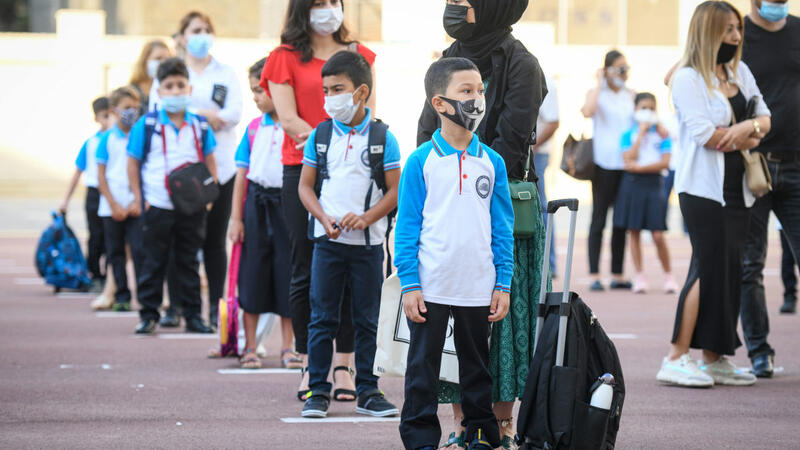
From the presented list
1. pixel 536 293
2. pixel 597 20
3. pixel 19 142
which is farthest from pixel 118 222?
pixel 597 20

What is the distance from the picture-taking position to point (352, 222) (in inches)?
245

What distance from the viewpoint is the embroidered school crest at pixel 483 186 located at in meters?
5.05

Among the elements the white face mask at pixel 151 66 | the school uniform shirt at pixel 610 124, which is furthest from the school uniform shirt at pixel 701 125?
the school uniform shirt at pixel 610 124

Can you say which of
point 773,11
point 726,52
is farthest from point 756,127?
point 773,11

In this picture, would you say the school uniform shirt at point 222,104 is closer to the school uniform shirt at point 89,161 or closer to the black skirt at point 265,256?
the black skirt at point 265,256

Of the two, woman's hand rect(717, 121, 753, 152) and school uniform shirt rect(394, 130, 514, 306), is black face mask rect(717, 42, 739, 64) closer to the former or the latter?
woman's hand rect(717, 121, 753, 152)

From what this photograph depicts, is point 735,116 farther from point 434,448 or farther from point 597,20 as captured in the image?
point 597,20

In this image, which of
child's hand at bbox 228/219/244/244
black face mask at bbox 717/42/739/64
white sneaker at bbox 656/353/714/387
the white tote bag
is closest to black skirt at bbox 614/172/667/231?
white sneaker at bbox 656/353/714/387

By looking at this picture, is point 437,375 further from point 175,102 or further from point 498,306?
point 175,102

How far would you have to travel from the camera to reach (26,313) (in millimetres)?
11281

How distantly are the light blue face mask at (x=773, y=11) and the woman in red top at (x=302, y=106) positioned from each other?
2637 mm

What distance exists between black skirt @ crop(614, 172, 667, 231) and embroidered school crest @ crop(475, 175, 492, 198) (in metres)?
8.08

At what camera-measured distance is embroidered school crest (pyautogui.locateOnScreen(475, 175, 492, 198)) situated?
5.05 m

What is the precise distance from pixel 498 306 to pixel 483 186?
0.49 m
